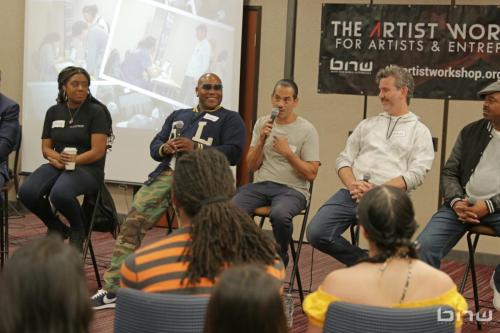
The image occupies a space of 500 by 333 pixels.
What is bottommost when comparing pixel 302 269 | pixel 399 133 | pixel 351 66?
pixel 302 269

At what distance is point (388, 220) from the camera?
229cm

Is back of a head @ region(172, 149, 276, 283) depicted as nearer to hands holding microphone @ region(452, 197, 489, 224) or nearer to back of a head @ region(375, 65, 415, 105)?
hands holding microphone @ region(452, 197, 489, 224)

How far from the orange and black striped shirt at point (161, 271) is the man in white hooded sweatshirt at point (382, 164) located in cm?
206

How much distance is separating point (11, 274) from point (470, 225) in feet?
10.1

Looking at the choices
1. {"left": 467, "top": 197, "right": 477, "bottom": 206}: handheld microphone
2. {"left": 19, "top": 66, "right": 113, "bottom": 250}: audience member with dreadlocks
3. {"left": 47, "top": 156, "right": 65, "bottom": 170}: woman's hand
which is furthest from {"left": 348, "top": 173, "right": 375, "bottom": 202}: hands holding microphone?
{"left": 47, "top": 156, "right": 65, "bottom": 170}: woman's hand

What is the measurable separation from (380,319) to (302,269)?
358 cm

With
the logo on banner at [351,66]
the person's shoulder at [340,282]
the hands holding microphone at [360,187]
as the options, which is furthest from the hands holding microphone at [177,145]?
the person's shoulder at [340,282]

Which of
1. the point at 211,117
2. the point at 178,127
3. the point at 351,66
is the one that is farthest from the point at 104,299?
the point at 351,66

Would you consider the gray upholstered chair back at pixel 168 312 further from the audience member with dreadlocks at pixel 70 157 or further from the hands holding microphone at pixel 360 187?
the audience member with dreadlocks at pixel 70 157

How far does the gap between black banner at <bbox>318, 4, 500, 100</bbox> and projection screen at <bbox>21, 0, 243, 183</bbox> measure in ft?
2.62

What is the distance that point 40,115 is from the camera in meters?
7.05

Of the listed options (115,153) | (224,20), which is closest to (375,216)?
(224,20)

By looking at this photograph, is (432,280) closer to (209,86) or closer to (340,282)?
(340,282)

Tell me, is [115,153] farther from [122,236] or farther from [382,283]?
[382,283]
